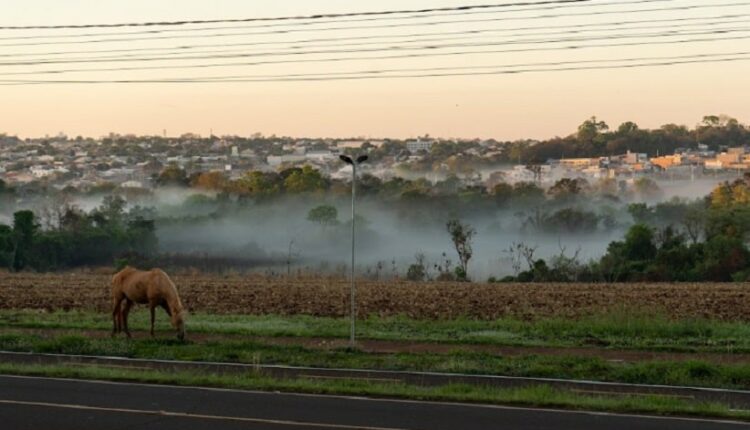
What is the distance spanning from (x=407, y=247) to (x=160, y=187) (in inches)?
2048

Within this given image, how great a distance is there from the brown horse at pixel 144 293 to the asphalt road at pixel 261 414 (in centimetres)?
995

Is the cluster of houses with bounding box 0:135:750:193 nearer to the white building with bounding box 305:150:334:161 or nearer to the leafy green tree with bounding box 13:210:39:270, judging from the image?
the white building with bounding box 305:150:334:161

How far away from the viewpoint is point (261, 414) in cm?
1559

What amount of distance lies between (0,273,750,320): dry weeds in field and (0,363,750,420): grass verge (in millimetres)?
19920

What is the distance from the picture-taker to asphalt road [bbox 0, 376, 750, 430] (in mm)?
14680

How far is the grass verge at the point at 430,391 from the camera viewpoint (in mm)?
16406

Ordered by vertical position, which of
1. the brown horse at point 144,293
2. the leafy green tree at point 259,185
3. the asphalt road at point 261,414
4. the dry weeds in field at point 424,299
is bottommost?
the asphalt road at point 261,414

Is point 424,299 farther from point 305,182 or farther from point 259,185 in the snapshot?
point 259,185

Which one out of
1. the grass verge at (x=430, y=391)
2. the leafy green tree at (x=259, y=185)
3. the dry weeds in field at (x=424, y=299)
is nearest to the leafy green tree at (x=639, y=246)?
the dry weeds in field at (x=424, y=299)

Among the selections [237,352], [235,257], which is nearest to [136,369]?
[237,352]

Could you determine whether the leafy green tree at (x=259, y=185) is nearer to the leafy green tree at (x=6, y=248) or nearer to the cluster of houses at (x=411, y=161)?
the cluster of houses at (x=411, y=161)

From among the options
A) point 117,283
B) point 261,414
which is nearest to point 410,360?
point 261,414

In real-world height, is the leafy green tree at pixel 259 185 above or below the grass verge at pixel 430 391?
above

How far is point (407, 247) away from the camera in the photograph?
117m
